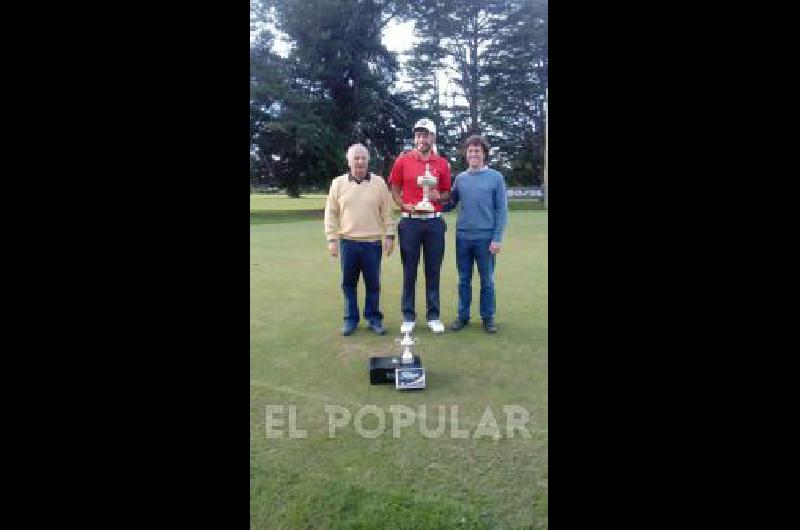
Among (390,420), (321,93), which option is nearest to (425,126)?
(390,420)

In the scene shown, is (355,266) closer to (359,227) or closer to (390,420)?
(359,227)

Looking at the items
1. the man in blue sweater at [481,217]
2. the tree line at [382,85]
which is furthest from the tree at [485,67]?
the man in blue sweater at [481,217]

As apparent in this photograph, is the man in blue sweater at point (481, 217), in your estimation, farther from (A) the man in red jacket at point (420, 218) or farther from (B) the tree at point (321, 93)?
(B) the tree at point (321, 93)

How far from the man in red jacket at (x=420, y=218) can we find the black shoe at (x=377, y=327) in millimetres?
157

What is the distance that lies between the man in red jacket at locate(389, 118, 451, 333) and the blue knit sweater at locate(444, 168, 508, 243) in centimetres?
13

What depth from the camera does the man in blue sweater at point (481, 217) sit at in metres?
3.96

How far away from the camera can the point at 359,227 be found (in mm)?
3971

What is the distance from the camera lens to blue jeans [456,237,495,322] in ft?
13.2

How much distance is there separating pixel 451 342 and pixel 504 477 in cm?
162

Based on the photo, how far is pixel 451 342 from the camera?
12.4ft

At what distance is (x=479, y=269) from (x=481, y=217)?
0.37m

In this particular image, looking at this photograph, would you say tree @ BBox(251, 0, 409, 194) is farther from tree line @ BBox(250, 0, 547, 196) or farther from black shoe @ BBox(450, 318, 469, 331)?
black shoe @ BBox(450, 318, 469, 331)

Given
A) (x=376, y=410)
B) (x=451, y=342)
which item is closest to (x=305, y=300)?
(x=451, y=342)

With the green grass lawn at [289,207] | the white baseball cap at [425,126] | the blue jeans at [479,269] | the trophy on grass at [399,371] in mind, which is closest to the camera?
the trophy on grass at [399,371]
